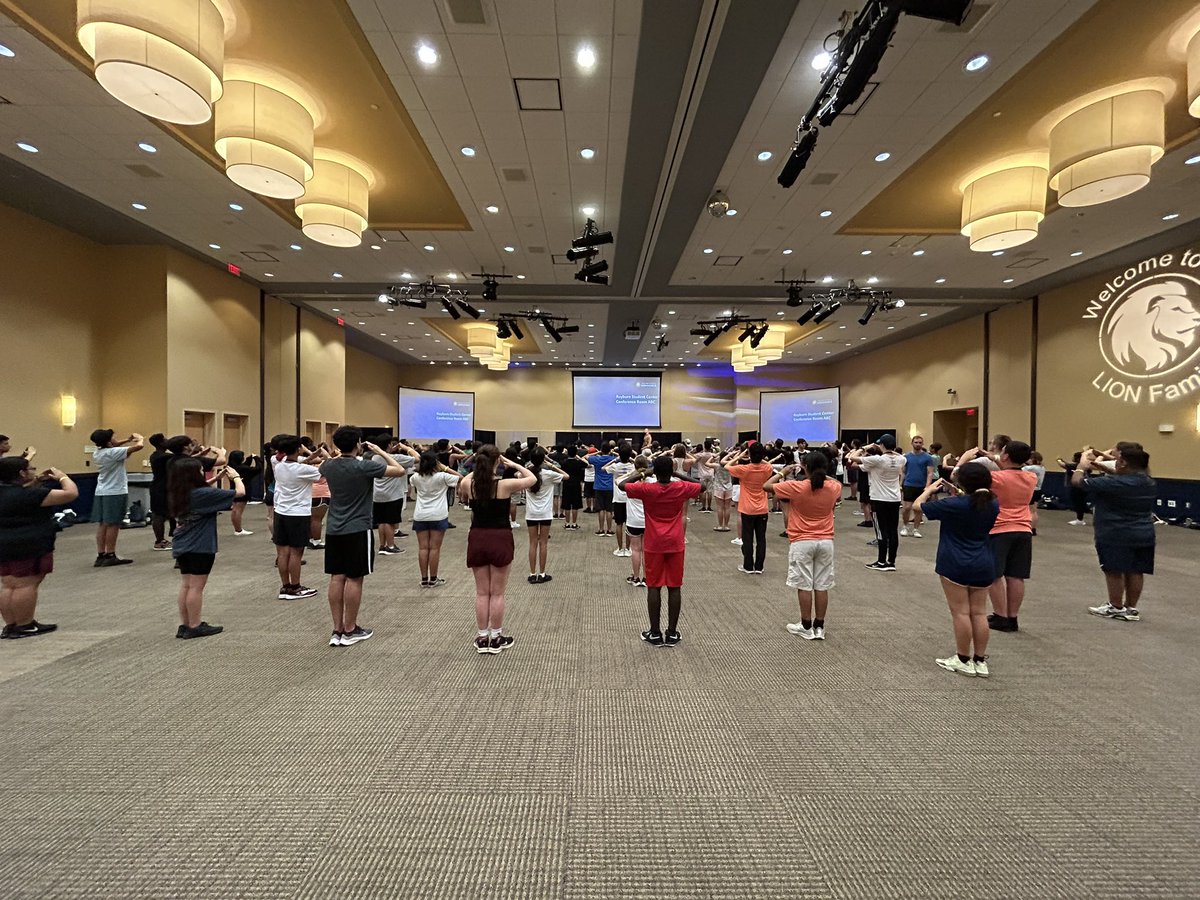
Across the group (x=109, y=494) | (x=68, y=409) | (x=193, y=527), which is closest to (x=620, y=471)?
(x=193, y=527)

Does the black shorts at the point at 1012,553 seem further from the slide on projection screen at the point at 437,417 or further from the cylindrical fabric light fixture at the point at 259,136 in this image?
the slide on projection screen at the point at 437,417

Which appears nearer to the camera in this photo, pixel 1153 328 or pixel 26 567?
pixel 26 567

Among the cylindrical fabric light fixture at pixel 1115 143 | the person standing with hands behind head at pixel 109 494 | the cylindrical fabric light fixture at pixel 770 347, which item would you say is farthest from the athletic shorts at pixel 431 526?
the cylindrical fabric light fixture at pixel 770 347

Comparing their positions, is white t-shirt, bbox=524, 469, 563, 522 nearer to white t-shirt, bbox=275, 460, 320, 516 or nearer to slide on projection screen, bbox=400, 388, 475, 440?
white t-shirt, bbox=275, 460, 320, 516

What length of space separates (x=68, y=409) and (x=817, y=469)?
13239 mm

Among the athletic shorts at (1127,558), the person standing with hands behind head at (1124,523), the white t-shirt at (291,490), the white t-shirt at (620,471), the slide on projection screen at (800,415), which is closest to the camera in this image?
the person standing with hands behind head at (1124,523)

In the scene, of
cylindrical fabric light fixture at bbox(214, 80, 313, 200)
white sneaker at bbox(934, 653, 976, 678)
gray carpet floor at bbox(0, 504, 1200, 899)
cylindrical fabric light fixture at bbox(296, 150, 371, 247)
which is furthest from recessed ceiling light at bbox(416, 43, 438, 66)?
white sneaker at bbox(934, 653, 976, 678)

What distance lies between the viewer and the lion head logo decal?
10227 millimetres

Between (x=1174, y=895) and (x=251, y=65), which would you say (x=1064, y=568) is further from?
(x=251, y=65)

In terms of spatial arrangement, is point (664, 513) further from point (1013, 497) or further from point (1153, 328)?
point (1153, 328)

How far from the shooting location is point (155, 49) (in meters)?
4.20

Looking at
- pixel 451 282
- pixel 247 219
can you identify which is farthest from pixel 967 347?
pixel 247 219

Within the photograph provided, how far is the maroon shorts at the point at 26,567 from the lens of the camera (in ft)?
13.2

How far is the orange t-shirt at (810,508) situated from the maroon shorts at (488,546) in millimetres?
2251
